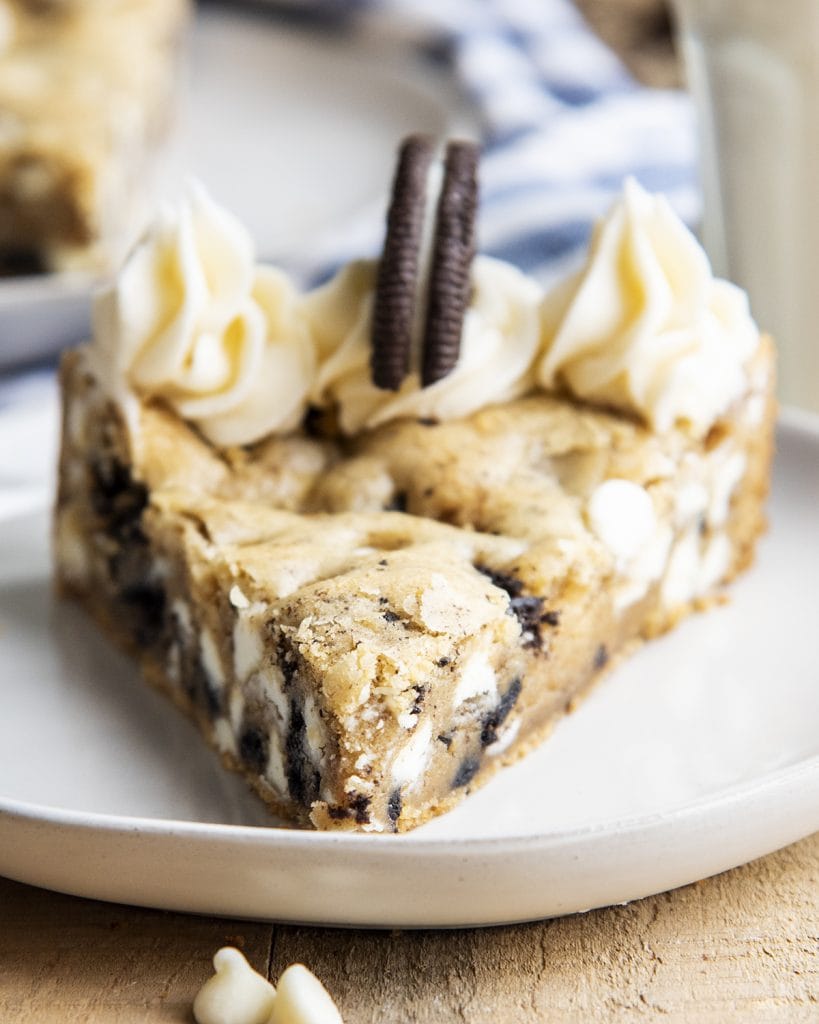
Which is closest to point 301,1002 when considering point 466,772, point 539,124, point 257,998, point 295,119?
point 257,998

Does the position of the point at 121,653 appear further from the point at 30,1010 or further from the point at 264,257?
the point at 264,257

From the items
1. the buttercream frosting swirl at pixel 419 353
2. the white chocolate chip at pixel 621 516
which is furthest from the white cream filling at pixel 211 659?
the white chocolate chip at pixel 621 516

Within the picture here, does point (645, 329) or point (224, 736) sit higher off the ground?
point (645, 329)

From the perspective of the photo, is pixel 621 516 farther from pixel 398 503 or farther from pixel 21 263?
pixel 21 263

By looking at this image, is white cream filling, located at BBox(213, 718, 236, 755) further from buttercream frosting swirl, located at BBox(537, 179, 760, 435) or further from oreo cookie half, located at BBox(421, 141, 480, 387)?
buttercream frosting swirl, located at BBox(537, 179, 760, 435)

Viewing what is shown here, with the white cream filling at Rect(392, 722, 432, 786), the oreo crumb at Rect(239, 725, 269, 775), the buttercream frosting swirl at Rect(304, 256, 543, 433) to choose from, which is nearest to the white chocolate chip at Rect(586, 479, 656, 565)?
the buttercream frosting swirl at Rect(304, 256, 543, 433)

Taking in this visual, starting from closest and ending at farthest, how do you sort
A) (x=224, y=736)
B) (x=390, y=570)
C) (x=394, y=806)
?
(x=394, y=806) < (x=390, y=570) < (x=224, y=736)

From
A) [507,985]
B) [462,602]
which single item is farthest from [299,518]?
[507,985]

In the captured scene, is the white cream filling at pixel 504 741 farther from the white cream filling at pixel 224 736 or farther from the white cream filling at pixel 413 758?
the white cream filling at pixel 224 736
